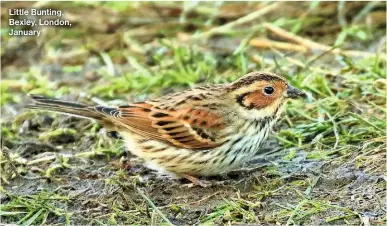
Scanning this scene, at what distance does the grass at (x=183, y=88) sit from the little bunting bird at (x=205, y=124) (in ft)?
0.60

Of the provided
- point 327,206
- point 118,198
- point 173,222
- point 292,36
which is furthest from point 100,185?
point 292,36

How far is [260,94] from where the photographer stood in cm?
595

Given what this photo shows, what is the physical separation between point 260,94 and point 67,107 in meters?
1.50

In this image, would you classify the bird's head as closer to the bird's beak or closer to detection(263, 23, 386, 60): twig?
the bird's beak

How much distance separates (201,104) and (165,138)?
0.36 meters

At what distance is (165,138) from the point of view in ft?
19.4

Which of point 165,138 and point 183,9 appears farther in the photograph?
point 183,9

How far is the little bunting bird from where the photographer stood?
578 centimetres

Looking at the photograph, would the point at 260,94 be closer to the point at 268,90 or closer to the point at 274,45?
the point at 268,90

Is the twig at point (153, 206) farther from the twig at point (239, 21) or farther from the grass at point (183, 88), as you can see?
the twig at point (239, 21)

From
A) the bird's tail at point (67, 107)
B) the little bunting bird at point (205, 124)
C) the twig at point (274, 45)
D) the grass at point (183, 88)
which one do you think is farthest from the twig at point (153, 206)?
the twig at point (274, 45)

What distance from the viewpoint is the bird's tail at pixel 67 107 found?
626cm

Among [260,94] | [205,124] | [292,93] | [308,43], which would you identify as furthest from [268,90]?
[308,43]

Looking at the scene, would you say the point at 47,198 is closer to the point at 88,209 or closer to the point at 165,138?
the point at 88,209
